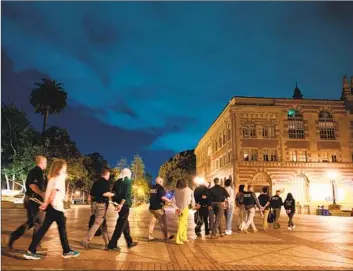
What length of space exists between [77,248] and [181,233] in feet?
9.56

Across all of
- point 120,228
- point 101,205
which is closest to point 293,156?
point 120,228

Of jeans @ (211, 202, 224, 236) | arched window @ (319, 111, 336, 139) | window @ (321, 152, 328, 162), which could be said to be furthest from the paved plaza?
arched window @ (319, 111, 336, 139)

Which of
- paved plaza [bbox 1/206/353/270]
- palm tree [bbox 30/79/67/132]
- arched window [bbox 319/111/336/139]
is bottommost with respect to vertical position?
paved plaza [bbox 1/206/353/270]

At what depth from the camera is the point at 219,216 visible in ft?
39.9

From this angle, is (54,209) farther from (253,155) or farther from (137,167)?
(137,167)

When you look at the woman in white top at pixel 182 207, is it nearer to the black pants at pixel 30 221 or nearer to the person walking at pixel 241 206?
the black pants at pixel 30 221

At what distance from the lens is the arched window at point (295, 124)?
149 ft

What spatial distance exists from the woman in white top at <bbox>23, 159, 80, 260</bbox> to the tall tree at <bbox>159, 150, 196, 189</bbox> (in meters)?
58.1

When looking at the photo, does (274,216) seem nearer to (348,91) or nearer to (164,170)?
(348,91)

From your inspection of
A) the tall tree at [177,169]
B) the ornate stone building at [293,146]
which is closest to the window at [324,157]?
the ornate stone building at [293,146]

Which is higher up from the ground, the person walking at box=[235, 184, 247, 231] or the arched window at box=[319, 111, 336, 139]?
the arched window at box=[319, 111, 336, 139]

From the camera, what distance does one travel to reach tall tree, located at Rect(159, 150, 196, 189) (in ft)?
235

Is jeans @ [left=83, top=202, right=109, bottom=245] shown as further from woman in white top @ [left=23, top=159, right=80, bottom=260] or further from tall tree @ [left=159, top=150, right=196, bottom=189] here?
tall tree @ [left=159, top=150, right=196, bottom=189]

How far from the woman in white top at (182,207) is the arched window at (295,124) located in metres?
37.3
